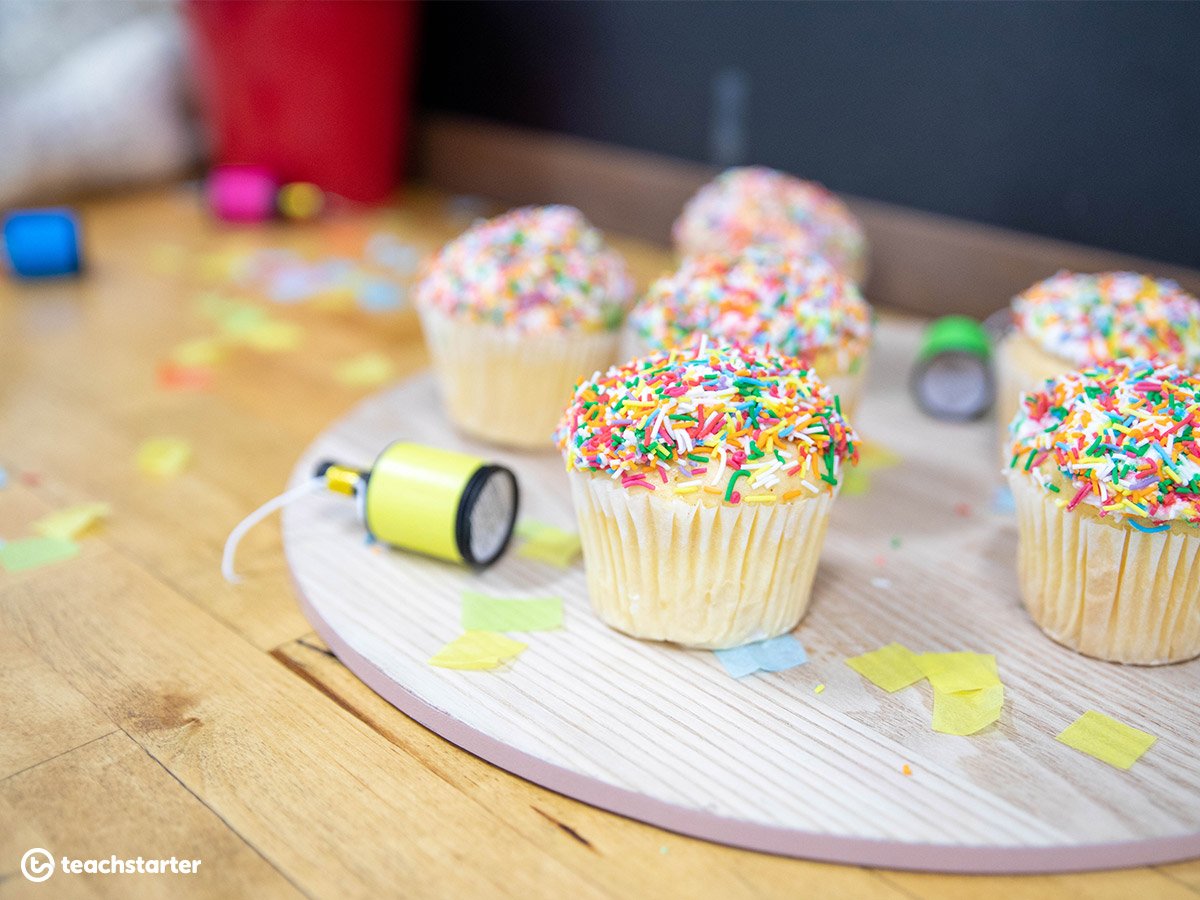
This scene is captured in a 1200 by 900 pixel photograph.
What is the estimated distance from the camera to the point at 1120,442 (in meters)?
1.44

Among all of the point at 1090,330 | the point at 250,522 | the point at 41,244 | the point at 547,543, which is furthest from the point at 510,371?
the point at 41,244

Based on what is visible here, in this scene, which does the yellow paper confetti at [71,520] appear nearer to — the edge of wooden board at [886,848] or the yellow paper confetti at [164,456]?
the yellow paper confetti at [164,456]

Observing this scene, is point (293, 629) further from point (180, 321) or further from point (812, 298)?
point (180, 321)

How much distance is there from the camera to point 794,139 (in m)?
2.94

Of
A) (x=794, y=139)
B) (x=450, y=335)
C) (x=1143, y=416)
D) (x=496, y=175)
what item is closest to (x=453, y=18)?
(x=496, y=175)

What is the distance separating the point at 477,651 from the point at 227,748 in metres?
0.33

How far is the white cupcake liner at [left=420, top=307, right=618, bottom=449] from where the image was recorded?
1.98 metres

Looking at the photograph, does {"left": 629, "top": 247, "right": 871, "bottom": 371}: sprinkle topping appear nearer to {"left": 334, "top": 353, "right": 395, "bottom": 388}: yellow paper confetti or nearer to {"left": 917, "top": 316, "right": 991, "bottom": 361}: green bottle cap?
{"left": 917, "top": 316, "right": 991, "bottom": 361}: green bottle cap

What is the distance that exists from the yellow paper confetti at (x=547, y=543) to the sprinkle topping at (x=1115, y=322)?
2.83 feet

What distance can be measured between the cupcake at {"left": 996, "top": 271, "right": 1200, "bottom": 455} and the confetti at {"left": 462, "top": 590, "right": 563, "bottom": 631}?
2.47ft

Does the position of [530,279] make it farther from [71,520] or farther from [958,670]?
[958,670]

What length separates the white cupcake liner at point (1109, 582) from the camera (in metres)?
1.43

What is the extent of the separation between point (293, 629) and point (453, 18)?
2580mm

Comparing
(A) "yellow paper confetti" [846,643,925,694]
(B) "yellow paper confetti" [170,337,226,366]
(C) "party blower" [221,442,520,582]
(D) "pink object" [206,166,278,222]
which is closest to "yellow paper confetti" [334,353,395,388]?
(B) "yellow paper confetti" [170,337,226,366]
